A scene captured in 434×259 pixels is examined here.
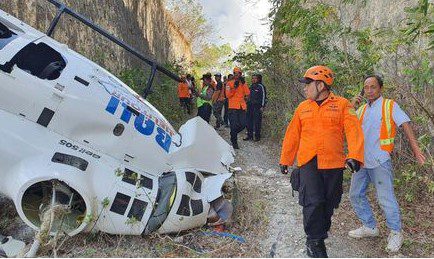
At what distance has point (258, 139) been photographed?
10.7 meters

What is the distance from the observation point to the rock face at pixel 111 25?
8.41m

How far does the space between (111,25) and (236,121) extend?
211 inches

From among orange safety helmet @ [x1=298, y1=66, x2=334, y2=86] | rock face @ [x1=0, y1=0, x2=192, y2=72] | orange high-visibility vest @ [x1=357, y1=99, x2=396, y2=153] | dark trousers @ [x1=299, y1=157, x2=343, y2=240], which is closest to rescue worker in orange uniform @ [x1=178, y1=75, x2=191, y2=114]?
rock face @ [x1=0, y1=0, x2=192, y2=72]

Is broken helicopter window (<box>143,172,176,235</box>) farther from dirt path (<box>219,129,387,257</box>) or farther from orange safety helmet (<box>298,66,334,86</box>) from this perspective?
orange safety helmet (<box>298,66,334,86</box>)

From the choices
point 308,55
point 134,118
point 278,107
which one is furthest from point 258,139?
point 134,118

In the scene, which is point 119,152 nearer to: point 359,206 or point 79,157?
point 79,157

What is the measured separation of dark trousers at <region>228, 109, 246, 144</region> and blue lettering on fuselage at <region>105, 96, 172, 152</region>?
3961 millimetres

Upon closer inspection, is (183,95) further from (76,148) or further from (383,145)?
(383,145)

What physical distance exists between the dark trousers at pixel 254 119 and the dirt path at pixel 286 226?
2.43m

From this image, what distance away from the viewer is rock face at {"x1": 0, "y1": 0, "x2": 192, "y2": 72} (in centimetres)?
841

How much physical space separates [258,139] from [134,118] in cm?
595

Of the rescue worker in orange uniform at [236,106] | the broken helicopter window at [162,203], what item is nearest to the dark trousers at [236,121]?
the rescue worker in orange uniform at [236,106]

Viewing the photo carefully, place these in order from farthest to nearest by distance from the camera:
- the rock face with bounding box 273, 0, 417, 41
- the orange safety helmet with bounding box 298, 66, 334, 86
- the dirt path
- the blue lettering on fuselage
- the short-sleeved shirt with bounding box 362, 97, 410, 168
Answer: the rock face with bounding box 273, 0, 417, 41 < the blue lettering on fuselage < the dirt path < the short-sleeved shirt with bounding box 362, 97, 410, 168 < the orange safety helmet with bounding box 298, 66, 334, 86

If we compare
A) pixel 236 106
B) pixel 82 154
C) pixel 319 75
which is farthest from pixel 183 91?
pixel 319 75
